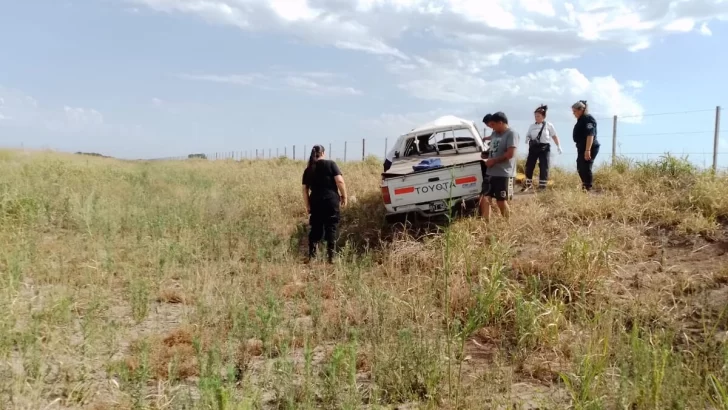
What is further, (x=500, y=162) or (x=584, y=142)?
(x=584, y=142)

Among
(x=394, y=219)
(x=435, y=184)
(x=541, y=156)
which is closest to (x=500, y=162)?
(x=435, y=184)

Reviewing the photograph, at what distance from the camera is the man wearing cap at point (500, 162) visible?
240 inches

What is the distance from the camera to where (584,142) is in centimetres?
753

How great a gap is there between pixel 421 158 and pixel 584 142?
8.86ft

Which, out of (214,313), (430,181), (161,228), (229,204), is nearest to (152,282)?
(214,313)

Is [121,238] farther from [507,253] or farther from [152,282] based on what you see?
[507,253]

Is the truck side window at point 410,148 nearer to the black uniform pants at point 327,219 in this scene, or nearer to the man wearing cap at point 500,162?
the man wearing cap at point 500,162

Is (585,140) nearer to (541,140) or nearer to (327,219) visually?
(541,140)

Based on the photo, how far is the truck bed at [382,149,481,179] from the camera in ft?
23.2

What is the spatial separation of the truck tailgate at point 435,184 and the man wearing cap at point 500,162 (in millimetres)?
238

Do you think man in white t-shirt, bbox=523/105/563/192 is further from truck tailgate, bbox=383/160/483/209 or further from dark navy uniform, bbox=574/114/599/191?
truck tailgate, bbox=383/160/483/209

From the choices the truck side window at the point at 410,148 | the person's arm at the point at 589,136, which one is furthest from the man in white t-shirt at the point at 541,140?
the truck side window at the point at 410,148

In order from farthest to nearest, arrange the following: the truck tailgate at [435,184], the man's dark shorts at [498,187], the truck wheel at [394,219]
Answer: the truck wheel at [394,219] → the truck tailgate at [435,184] → the man's dark shorts at [498,187]

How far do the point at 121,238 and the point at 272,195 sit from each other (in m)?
4.35
